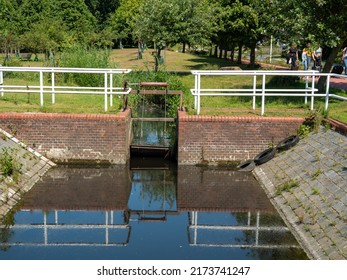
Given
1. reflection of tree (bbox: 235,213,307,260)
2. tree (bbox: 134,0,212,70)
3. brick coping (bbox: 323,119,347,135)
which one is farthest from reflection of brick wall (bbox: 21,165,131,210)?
tree (bbox: 134,0,212,70)

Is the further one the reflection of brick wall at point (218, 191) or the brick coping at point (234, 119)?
the brick coping at point (234, 119)

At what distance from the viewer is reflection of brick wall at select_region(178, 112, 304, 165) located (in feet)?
50.4

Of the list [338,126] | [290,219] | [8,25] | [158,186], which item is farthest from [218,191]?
[8,25]

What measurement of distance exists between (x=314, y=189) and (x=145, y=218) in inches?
130

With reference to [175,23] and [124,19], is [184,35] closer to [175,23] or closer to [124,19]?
[175,23]

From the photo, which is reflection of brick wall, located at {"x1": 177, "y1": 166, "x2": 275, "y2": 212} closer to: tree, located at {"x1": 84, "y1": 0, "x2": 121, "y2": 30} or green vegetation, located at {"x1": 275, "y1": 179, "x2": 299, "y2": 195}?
green vegetation, located at {"x1": 275, "y1": 179, "x2": 299, "y2": 195}

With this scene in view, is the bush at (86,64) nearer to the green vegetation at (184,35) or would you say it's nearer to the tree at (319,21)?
the green vegetation at (184,35)

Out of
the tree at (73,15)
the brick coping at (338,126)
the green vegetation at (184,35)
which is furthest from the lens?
the tree at (73,15)

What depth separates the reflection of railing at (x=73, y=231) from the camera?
971 centimetres

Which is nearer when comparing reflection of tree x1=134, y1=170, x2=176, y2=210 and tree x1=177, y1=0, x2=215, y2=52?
reflection of tree x1=134, y1=170, x2=176, y2=210

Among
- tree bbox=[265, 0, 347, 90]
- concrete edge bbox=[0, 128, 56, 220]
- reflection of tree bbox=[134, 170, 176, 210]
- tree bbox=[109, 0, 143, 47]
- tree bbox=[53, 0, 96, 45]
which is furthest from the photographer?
tree bbox=[53, 0, 96, 45]

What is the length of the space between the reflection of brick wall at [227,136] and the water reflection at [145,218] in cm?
56


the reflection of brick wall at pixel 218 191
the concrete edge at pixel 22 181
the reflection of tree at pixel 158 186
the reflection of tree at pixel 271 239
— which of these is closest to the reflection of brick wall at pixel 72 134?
the concrete edge at pixel 22 181

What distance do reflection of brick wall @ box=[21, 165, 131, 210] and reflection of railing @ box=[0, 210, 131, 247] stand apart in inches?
27.3
